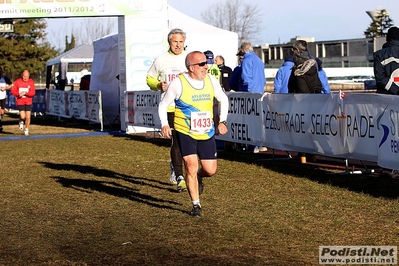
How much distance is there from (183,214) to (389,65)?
13.9ft

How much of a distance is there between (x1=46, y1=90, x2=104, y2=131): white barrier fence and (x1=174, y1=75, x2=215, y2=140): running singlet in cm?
1603

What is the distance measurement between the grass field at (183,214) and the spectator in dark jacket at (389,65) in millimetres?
1343

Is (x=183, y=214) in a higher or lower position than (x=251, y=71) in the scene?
lower

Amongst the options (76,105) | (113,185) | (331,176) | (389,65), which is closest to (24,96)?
(76,105)

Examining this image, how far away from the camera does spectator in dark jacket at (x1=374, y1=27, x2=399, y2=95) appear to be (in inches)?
456

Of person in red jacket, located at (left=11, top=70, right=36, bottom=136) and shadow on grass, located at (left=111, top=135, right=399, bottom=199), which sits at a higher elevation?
person in red jacket, located at (left=11, top=70, right=36, bottom=136)

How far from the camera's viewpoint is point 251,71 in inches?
643

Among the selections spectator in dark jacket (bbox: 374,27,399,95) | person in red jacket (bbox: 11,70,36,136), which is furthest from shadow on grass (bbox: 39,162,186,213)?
person in red jacket (bbox: 11,70,36,136)

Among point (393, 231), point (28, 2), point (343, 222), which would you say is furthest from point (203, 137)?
point (28, 2)

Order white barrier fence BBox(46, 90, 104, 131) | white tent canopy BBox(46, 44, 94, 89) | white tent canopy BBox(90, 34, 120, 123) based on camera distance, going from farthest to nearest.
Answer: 1. white tent canopy BBox(46, 44, 94, 89)
2. white tent canopy BBox(90, 34, 120, 123)
3. white barrier fence BBox(46, 90, 104, 131)

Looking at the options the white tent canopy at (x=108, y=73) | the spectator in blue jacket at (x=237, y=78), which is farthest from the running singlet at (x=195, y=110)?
the white tent canopy at (x=108, y=73)

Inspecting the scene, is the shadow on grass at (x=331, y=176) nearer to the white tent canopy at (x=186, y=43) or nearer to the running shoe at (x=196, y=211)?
the running shoe at (x=196, y=211)

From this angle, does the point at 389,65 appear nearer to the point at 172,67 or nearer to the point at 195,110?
the point at 172,67

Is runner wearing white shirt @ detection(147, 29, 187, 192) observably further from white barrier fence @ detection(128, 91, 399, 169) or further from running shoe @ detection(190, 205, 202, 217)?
white barrier fence @ detection(128, 91, 399, 169)
